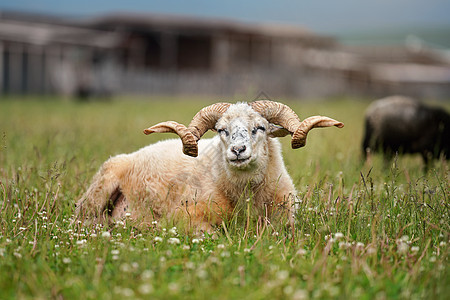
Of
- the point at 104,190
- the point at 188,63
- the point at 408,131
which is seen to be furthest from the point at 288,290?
the point at 188,63

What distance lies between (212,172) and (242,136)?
71 centimetres

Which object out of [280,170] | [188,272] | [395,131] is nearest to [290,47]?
[395,131]

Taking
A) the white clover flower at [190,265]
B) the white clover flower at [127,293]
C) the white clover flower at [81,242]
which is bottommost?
the white clover flower at [81,242]

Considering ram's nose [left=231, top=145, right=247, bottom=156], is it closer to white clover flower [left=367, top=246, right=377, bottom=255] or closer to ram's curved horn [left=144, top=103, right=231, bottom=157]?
ram's curved horn [left=144, top=103, right=231, bottom=157]

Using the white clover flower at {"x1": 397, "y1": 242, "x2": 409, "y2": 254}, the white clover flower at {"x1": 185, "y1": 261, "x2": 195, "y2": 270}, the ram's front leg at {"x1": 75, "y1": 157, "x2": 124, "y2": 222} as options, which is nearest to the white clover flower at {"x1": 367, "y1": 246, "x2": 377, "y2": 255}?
the white clover flower at {"x1": 397, "y1": 242, "x2": 409, "y2": 254}

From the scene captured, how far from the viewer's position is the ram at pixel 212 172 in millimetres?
4645

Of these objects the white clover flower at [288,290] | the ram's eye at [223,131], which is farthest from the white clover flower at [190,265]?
the ram's eye at [223,131]

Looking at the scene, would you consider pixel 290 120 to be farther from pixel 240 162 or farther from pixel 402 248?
pixel 402 248

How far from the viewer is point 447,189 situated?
4652mm

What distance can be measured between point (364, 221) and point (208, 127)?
69.0 inches

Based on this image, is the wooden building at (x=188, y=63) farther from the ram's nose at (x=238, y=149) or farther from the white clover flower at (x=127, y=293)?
the white clover flower at (x=127, y=293)

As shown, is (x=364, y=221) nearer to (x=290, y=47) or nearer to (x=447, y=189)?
(x=447, y=189)

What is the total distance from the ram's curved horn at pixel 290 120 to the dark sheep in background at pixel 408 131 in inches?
153

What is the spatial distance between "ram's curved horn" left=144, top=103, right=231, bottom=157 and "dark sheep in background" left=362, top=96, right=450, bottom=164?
4.12 meters
